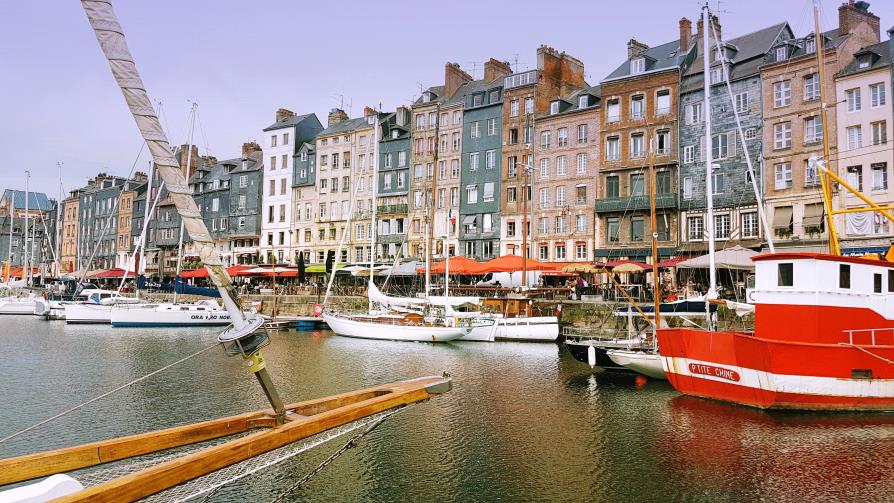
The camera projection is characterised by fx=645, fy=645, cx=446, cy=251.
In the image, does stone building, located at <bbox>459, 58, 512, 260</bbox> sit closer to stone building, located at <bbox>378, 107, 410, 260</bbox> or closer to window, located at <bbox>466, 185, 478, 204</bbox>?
window, located at <bbox>466, 185, 478, 204</bbox>

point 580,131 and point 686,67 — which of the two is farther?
point 580,131

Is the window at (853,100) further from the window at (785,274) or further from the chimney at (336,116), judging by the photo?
the chimney at (336,116)

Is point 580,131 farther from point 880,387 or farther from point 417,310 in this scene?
point 880,387

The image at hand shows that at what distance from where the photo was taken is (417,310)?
4703 centimetres

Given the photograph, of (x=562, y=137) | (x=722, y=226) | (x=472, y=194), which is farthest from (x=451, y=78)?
(x=722, y=226)

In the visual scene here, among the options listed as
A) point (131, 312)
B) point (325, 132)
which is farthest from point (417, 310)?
point (325, 132)

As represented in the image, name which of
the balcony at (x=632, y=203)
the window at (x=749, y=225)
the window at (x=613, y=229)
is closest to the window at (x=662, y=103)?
the balcony at (x=632, y=203)

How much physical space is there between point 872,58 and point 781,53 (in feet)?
19.9

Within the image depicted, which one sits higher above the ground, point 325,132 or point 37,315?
point 325,132

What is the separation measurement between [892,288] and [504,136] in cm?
4604

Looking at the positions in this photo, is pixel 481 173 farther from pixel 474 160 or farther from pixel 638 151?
pixel 638 151

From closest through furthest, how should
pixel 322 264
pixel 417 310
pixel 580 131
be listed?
pixel 417 310
pixel 580 131
pixel 322 264

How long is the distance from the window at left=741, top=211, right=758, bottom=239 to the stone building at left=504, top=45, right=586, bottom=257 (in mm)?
19417

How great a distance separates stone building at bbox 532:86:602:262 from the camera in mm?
57250
